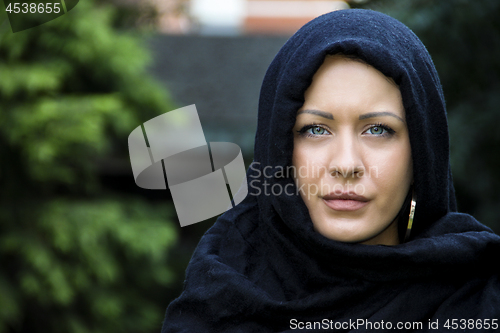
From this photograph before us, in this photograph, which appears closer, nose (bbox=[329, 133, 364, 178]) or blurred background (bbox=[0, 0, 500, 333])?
nose (bbox=[329, 133, 364, 178])

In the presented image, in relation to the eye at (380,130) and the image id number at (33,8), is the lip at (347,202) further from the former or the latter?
the image id number at (33,8)

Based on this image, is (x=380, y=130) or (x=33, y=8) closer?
(x=380, y=130)

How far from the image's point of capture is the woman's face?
1.46 meters

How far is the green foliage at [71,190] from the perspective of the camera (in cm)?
470

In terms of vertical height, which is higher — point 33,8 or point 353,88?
point 33,8

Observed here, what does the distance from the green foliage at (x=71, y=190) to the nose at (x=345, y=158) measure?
3.57 m

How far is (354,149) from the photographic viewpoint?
1.46 meters

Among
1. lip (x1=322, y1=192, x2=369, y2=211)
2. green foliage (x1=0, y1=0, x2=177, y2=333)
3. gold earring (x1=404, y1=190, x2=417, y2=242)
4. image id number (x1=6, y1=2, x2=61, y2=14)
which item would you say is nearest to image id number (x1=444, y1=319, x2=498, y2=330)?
gold earring (x1=404, y1=190, x2=417, y2=242)

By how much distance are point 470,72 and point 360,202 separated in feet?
8.99

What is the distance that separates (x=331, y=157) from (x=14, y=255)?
4.36 meters
